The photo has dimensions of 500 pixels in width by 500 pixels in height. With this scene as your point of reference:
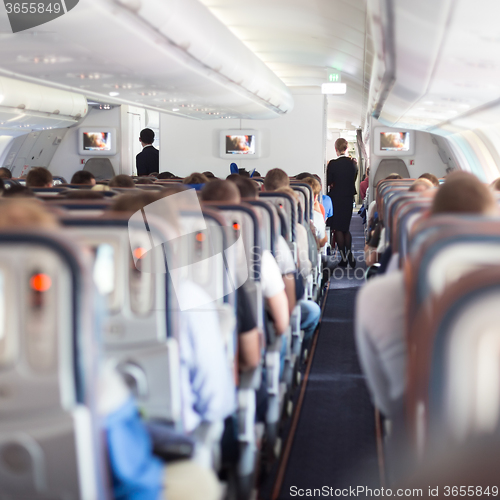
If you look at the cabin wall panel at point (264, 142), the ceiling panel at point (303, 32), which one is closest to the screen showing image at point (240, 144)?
the cabin wall panel at point (264, 142)

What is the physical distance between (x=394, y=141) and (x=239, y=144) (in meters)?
3.86

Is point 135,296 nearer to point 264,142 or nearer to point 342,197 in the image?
point 342,197

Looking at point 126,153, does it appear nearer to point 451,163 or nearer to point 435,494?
point 451,163

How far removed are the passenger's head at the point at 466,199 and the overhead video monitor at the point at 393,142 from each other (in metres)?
13.7

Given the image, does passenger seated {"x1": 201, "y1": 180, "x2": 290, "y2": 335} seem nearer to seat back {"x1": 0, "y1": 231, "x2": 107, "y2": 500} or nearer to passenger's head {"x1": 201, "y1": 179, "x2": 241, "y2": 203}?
passenger's head {"x1": 201, "y1": 179, "x2": 241, "y2": 203}

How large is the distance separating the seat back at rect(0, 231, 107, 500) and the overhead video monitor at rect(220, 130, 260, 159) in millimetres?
14759

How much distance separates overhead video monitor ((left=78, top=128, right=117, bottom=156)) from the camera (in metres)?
18.7

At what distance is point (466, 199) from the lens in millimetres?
2369

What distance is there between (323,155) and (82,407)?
14.7 m

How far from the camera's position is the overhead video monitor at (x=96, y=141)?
18.7 m

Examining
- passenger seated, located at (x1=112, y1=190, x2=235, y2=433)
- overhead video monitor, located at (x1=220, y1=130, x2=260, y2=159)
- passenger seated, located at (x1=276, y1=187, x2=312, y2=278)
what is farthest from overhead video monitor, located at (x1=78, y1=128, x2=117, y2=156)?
passenger seated, located at (x1=112, y1=190, x2=235, y2=433)

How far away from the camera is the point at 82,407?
1.40 metres

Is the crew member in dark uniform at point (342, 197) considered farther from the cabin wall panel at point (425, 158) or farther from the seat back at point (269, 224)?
the seat back at point (269, 224)

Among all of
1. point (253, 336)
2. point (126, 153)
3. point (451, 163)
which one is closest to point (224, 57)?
point (253, 336)
